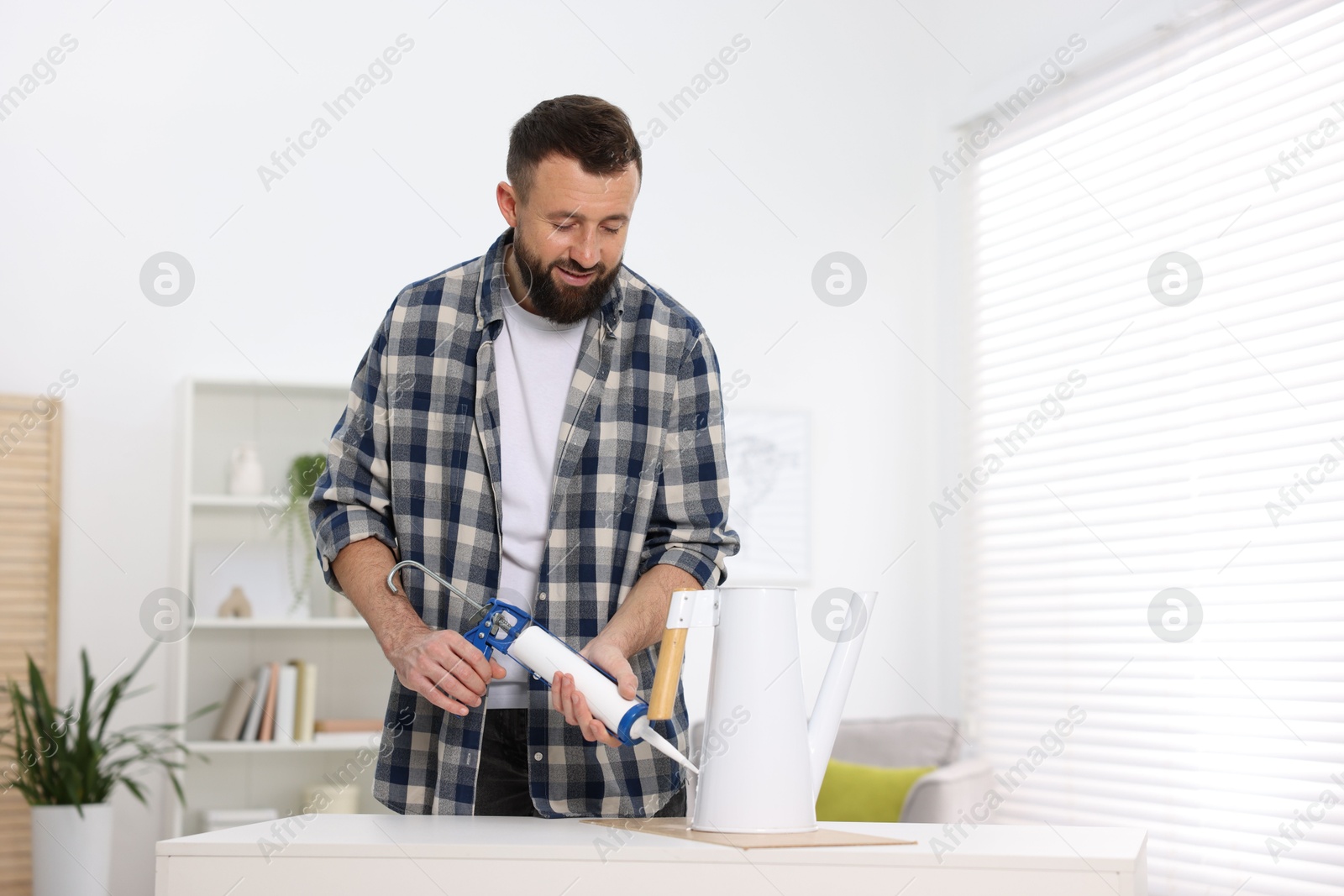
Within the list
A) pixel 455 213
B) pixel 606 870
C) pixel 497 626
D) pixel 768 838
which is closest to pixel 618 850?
pixel 606 870

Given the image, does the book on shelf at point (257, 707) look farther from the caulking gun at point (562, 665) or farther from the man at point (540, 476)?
the caulking gun at point (562, 665)

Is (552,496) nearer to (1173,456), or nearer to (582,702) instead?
(582,702)

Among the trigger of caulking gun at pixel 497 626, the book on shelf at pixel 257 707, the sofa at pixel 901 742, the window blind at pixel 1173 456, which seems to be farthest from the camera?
the sofa at pixel 901 742

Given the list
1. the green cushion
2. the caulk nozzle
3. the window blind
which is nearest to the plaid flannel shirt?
the caulk nozzle

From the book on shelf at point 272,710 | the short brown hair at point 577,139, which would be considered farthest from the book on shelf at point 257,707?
the short brown hair at point 577,139

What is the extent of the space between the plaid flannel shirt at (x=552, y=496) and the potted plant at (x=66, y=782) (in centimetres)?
212

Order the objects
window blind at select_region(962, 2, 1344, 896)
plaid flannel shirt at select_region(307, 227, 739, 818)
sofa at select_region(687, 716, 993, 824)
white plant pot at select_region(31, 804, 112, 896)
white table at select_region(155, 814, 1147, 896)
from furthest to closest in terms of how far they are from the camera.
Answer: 1. sofa at select_region(687, 716, 993, 824)
2. white plant pot at select_region(31, 804, 112, 896)
3. window blind at select_region(962, 2, 1344, 896)
4. plaid flannel shirt at select_region(307, 227, 739, 818)
5. white table at select_region(155, 814, 1147, 896)

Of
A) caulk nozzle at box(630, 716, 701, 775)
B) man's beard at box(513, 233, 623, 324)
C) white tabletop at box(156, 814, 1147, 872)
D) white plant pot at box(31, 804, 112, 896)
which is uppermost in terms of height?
man's beard at box(513, 233, 623, 324)

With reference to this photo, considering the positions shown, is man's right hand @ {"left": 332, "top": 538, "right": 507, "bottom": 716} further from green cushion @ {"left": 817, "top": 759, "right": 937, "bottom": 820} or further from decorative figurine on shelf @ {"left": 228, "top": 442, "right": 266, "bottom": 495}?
decorative figurine on shelf @ {"left": 228, "top": 442, "right": 266, "bottom": 495}

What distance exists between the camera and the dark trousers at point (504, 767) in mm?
1541

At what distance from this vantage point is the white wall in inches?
148

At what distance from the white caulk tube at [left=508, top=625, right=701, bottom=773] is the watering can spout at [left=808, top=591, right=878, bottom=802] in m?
0.13

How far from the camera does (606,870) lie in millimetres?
1091

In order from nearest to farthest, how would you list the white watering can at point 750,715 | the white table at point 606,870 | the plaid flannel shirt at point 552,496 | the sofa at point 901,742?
1. the white table at point 606,870
2. the white watering can at point 750,715
3. the plaid flannel shirt at point 552,496
4. the sofa at point 901,742
